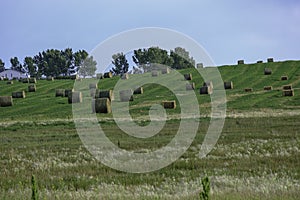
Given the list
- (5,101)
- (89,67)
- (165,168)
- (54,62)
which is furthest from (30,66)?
(165,168)

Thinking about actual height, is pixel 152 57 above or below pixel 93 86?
above

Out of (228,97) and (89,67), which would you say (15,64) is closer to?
(89,67)

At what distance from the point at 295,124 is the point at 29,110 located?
29700 millimetres

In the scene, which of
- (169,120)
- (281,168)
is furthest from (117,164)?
(169,120)

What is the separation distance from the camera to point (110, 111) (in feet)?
128

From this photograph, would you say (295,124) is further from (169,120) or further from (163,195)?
(163,195)

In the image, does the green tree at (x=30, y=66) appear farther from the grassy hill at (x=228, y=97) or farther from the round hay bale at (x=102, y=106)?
the round hay bale at (x=102, y=106)

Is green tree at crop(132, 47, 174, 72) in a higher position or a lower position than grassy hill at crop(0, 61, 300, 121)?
higher

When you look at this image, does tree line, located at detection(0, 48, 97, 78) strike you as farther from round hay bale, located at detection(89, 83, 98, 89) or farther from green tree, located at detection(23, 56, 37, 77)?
round hay bale, located at detection(89, 83, 98, 89)

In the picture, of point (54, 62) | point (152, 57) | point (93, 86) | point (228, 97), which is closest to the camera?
point (228, 97)

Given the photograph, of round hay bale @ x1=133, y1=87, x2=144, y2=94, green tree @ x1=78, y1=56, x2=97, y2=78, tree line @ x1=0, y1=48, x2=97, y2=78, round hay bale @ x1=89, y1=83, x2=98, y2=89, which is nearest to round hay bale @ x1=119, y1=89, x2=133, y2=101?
green tree @ x1=78, y1=56, x2=97, y2=78

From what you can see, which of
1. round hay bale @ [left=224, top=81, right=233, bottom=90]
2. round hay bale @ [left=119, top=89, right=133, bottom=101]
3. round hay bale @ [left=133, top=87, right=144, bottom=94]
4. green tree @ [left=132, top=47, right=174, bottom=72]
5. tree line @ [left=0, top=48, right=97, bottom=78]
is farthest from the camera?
tree line @ [left=0, top=48, right=97, bottom=78]

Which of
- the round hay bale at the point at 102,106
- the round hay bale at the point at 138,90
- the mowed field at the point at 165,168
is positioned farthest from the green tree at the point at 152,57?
the mowed field at the point at 165,168

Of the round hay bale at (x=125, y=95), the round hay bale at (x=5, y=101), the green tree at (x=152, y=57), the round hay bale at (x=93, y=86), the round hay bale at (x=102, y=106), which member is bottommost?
the round hay bale at (x=102, y=106)
